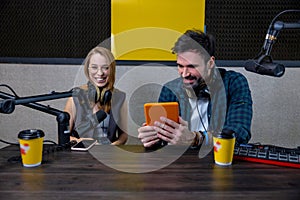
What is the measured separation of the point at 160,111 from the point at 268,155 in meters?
0.39

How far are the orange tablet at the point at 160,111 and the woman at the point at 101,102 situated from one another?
1.87 ft

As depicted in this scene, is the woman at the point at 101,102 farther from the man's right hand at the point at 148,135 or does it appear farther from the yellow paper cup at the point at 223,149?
the yellow paper cup at the point at 223,149

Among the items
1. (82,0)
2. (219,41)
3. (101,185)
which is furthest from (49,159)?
(219,41)

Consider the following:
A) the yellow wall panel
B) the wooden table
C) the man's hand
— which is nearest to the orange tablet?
the man's hand

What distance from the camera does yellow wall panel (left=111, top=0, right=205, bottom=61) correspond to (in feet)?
6.14

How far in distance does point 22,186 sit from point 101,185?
20cm

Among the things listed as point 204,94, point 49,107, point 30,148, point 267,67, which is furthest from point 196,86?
point 30,148

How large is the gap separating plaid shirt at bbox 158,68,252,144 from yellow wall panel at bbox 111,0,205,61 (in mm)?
368

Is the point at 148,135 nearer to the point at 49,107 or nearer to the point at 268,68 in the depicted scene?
the point at 49,107

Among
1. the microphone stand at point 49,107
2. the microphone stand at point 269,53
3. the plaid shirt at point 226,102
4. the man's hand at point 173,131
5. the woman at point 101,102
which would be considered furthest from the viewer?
the woman at point 101,102

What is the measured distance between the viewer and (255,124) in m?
1.92

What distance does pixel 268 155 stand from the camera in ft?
3.23

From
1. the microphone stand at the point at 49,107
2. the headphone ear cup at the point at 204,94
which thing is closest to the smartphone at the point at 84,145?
the microphone stand at the point at 49,107

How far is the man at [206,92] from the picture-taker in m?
1.41
